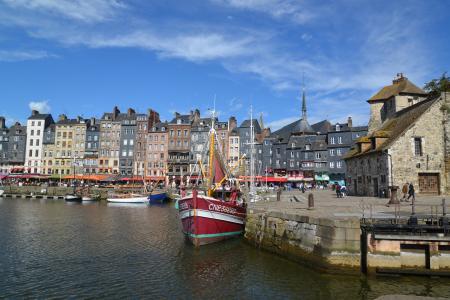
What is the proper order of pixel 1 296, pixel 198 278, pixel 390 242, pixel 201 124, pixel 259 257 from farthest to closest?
pixel 201 124 < pixel 259 257 < pixel 198 278 < pixel 390 242 < pixel 1 296

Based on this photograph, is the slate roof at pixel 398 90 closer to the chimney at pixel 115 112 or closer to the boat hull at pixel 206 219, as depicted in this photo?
the boat hull at pixel 206 219

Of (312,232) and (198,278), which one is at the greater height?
(312,232)

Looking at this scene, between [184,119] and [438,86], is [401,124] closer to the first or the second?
[438,86]

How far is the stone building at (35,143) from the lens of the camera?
3757 inches

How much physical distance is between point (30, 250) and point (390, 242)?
19.2 m

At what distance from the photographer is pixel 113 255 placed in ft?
63.3

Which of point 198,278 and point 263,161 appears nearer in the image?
point 198,278

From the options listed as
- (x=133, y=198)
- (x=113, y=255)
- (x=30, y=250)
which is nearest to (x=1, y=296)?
(x=113, y=255)

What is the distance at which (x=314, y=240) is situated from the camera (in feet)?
51.8

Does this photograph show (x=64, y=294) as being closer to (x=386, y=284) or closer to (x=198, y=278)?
(x=198, y=278)

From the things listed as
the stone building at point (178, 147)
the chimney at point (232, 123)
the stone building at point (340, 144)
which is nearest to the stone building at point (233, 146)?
the chimney at point (232, 123)

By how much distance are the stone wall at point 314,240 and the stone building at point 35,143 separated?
91.9 metres

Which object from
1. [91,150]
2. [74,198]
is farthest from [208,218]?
[91,150]

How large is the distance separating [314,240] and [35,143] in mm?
98685
